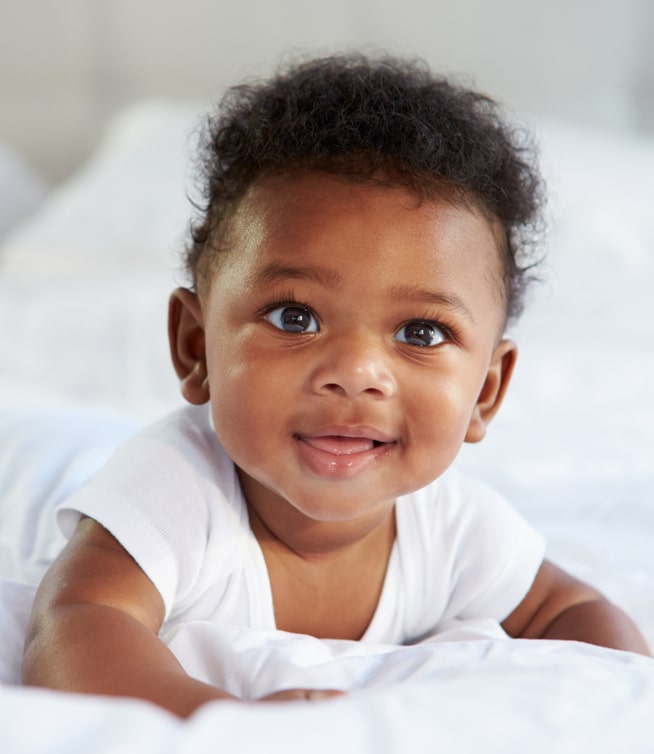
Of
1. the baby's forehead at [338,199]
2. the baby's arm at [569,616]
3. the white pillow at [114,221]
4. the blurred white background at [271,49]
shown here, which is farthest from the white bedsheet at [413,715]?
the blurred white background at [271,49]

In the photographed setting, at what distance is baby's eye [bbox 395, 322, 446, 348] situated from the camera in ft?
2.94

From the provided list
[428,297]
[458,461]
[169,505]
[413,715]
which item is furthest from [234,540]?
[458,461]

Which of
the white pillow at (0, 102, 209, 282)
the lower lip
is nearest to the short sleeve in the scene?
the lower lip

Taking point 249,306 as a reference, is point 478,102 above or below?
above

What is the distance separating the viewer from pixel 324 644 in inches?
35.7

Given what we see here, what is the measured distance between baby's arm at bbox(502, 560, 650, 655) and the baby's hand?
0.37 meters

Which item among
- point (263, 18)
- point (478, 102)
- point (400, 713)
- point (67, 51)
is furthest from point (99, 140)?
point (400, 713)

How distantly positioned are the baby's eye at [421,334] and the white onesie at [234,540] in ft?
0.78

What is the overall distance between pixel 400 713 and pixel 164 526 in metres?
0.42

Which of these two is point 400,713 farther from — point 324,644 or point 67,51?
point 67,51

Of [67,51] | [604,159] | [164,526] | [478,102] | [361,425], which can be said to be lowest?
[164,526]

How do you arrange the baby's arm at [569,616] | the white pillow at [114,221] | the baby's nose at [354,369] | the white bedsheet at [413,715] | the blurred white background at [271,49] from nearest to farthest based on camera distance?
the white bedsheet at [413,715] → the baby's nose at [354,369] → the baby's arm at [569,616] → the white pillow at [114,221] → the blurred white background at [271,49]

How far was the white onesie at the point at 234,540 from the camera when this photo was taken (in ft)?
3.03

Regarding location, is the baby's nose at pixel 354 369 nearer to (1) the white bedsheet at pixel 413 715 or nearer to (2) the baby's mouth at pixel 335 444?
(2) the baby's mouth at pixel 335 444
